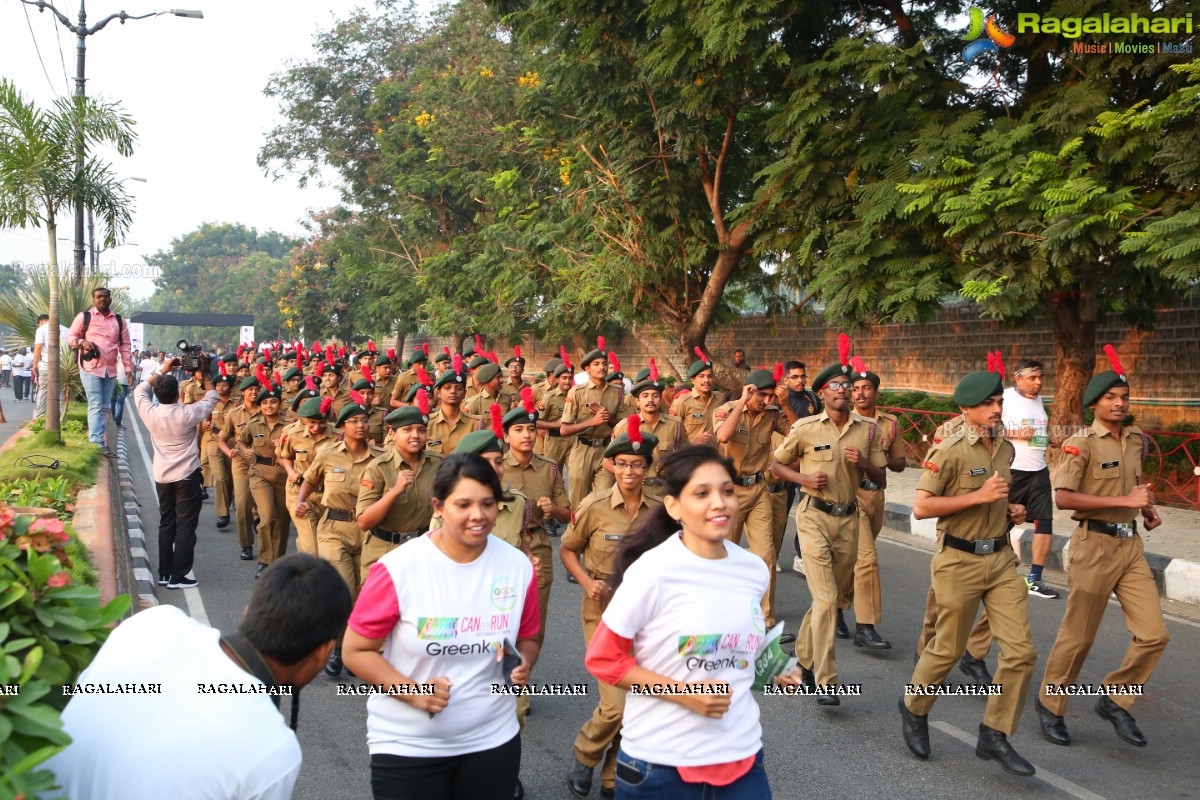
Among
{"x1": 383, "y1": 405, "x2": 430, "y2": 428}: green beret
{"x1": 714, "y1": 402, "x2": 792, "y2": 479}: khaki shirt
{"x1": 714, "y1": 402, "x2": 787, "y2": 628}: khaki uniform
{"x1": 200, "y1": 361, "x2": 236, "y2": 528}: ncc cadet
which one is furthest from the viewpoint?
{"x1": 200, "y1": 361, "x2": 236, "y2": 528}: ncc cadet

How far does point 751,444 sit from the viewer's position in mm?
8148

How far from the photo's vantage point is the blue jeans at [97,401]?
12.4 meters

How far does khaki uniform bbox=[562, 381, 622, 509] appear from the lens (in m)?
10.8

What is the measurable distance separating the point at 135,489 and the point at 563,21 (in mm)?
9078

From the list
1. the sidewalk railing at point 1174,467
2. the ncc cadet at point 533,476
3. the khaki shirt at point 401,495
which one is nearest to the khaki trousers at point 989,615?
the ncc cadet at point 533,476

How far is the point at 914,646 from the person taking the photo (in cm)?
729

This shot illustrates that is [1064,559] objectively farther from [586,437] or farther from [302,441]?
[302,441]

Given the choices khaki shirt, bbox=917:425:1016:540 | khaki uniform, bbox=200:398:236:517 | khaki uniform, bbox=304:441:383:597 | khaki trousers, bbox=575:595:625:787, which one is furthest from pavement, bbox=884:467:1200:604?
khaki uniform, bbox=200:398:236:517

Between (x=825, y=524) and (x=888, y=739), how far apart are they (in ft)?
4.60

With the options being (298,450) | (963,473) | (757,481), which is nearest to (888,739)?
(963,473)

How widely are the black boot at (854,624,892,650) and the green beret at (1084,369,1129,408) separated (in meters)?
2.20

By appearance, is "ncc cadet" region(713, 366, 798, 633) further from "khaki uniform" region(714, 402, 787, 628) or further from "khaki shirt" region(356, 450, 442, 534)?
"khaki shirt" region(356, 450, 442, 534)

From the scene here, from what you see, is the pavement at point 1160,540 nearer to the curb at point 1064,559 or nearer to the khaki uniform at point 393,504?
the curb at point 1064,559

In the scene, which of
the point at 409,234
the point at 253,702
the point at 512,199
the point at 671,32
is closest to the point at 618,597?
the point at 253,702
